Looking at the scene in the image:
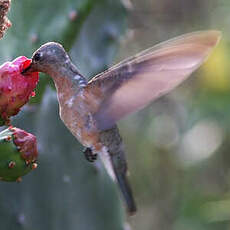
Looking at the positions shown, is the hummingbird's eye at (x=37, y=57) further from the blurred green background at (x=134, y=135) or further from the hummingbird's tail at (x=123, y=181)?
the blurred green background at (x=134, y=135)

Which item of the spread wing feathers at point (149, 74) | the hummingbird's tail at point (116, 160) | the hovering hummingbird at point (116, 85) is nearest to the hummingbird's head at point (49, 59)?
the hovering hummingbird at point (116, 85)

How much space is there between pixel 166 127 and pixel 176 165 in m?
0.27

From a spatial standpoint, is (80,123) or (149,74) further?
(80,123)

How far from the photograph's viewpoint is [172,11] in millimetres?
4906

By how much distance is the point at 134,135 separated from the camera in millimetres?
4730

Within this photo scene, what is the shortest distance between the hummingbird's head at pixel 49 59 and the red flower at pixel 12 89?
2.0 inches

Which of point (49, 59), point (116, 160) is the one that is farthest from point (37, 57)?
point (116, 160)

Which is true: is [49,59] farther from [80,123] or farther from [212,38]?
[212,38]

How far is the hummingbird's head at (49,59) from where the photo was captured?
1.81m

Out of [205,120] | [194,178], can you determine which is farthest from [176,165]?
[205,120]

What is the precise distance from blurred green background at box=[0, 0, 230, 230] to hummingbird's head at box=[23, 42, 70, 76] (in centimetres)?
55

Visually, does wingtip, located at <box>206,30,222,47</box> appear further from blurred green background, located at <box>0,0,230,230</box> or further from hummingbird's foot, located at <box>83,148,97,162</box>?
blurred green background, located at <box>0,0,230,230</box>

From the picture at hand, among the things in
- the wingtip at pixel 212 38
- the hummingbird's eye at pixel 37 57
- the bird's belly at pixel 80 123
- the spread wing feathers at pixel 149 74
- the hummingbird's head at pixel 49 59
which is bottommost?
the bird's belly at pixel 80 123

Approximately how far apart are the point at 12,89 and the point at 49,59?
0.54 feet
